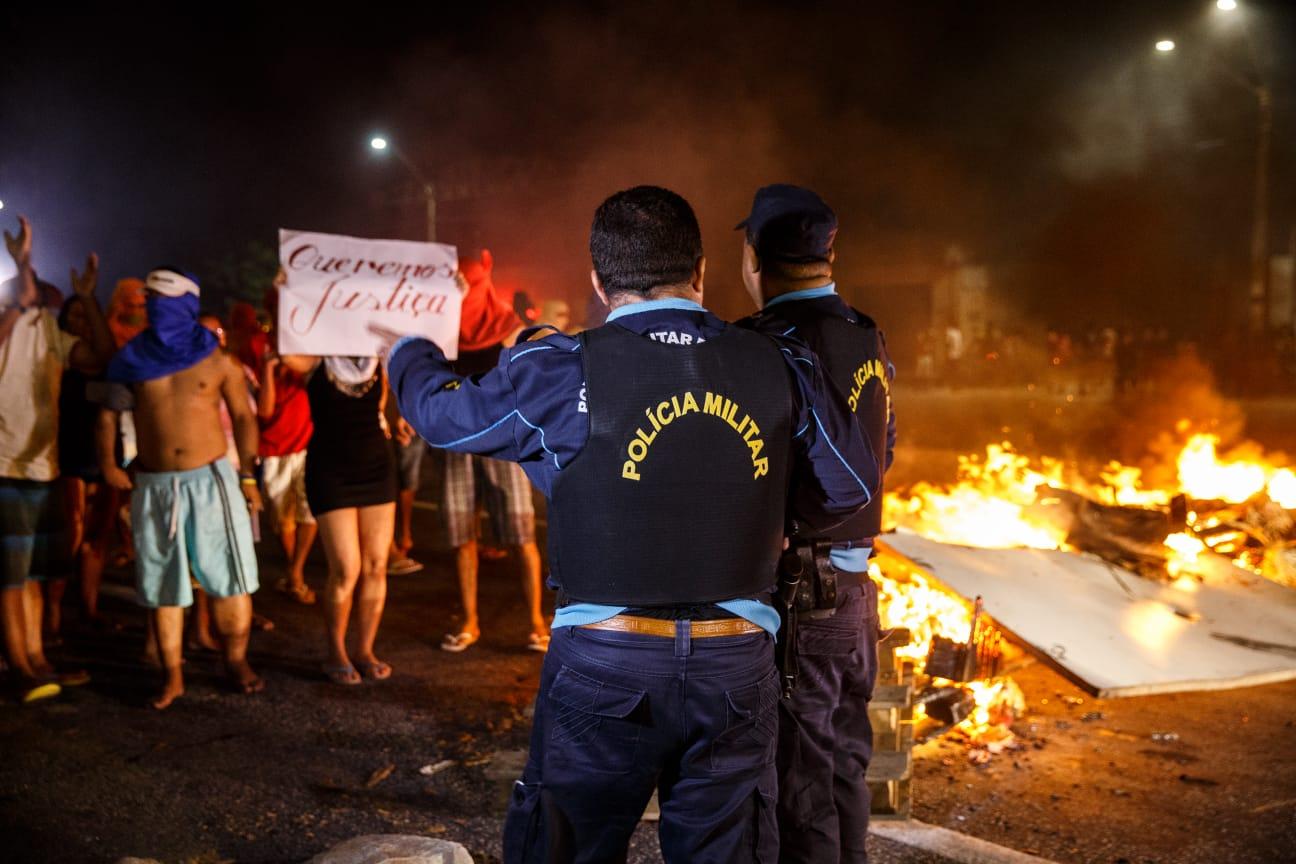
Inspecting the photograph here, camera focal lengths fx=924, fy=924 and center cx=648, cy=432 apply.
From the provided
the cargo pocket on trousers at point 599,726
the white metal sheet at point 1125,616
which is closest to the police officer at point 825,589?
the cargo pocket on trousers at point 599,726

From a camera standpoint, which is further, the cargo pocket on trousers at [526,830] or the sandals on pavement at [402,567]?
the sandals on pavement at [402,567]

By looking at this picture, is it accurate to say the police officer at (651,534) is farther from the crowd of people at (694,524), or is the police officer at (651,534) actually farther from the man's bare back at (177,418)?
the man's bare back at (177,418)

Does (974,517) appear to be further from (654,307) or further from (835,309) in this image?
(654,307)

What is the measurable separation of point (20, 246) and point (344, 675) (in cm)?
274

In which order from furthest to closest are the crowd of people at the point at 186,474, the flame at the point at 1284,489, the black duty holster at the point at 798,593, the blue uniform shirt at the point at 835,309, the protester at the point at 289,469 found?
the flame at the point at 1284,489 < the protester at the point at 289,469 < the crowd of people at the point at 186,474 < the blue uniform shirt at the point at 835,309 < the black duty holster at the point at 798,593

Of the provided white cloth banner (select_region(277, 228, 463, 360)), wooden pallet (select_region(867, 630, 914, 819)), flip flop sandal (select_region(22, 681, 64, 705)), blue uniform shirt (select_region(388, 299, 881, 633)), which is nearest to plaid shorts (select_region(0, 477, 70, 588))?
flip flop sandal (select_region(22, 681, 64, 705))

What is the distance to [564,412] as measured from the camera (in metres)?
2.02

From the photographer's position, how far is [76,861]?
10.9ft

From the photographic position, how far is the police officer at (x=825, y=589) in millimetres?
2674

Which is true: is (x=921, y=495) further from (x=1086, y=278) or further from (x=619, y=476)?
(x=1086, y=278)

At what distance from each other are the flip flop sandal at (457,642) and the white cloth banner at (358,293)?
84.6 inches

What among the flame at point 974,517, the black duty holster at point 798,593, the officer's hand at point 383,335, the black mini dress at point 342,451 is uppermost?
the officer's hand at point 383,335

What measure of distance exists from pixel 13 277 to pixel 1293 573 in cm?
785

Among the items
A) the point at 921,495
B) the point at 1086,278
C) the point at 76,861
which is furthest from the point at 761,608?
the point at 1086,278
